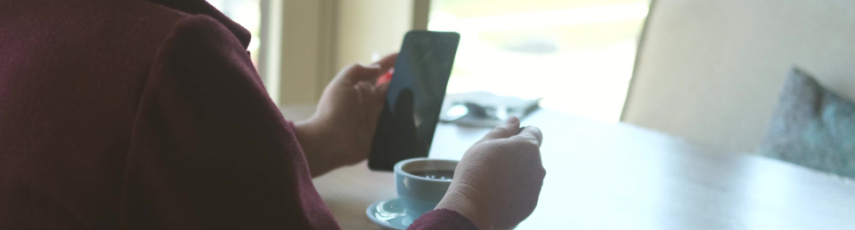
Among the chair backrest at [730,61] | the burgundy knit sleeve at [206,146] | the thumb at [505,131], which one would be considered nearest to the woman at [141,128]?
the burgundy knit sleeve at [206,146]

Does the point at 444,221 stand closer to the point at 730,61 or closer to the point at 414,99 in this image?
the point at 414,99

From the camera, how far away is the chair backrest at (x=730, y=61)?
6.55 feet

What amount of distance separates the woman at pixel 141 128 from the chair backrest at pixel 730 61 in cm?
182

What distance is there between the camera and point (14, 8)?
1.85 feet

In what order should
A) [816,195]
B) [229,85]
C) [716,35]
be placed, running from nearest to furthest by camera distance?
[229,85] < [816,195] < [716,35]

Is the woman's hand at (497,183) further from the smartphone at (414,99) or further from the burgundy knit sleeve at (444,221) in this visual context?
the smartphone at (414,99)

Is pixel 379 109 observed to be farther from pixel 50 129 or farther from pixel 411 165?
pixel 50 129

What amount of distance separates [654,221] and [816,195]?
0.98 ft

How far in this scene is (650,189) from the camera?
0.87m

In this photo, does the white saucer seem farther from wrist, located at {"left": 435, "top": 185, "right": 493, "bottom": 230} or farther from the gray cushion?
the gray cushion

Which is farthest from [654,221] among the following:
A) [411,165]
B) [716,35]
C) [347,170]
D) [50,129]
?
[716,35]

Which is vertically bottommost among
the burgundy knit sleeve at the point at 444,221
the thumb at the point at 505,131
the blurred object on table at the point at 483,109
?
the blurred object on table at the point at 483,109

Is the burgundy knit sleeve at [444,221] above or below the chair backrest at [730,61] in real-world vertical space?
above

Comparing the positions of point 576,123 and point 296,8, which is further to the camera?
point 296,8
